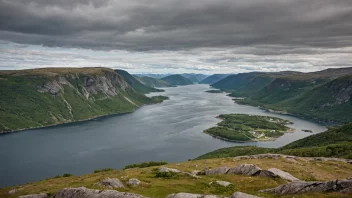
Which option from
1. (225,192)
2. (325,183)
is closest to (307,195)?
(325,183)

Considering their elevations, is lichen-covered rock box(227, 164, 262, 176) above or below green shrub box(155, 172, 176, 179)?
above

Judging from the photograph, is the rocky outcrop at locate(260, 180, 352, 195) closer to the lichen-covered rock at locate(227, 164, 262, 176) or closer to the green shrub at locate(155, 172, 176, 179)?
the lichen-covered rock at locate(227, 164, 262, 176)

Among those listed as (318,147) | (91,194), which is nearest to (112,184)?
(91,194)

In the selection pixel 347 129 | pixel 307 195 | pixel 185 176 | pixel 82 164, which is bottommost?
pixel 82 164

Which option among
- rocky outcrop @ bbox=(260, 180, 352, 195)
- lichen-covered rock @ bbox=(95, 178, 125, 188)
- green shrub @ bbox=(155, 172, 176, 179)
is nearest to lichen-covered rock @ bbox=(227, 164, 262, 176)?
green shrub @ bbox=(155, 172, 176, 179)

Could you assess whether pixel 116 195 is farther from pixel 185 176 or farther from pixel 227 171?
pixel 227 171

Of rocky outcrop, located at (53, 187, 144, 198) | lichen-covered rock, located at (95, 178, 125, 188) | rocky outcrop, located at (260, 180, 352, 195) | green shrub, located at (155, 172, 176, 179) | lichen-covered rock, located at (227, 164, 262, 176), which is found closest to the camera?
rocky outcrop, located at (260, 180, 352, 195)

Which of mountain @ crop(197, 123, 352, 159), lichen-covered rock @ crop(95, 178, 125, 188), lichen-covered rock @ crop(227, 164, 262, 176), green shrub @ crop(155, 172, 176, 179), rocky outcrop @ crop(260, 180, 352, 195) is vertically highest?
rocky outcrop @ crop(260, 180, 352, 195)

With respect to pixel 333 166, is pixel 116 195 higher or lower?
higher

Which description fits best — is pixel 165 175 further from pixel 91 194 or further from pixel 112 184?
pixel 91 194
